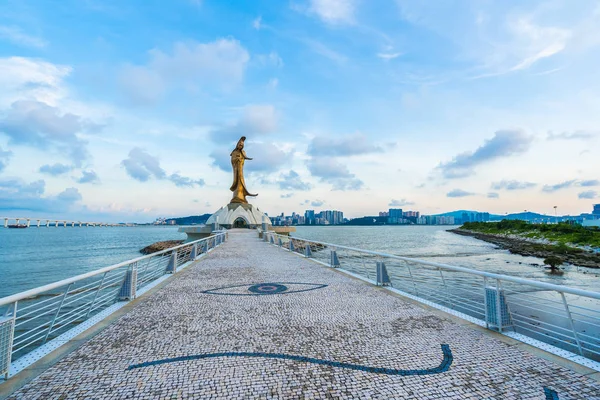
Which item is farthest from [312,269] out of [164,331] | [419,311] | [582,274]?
[582,274]

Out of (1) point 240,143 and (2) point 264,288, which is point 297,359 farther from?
(1) point 240,143

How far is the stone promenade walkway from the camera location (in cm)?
320

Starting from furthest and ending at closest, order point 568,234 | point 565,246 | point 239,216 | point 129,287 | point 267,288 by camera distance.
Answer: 1. point 239,216
2. point 568,234
3. point 565,246
4. point 267,288
5. point 129,287

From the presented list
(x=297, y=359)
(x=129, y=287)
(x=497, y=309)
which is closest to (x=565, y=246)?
(x=497, y=309)

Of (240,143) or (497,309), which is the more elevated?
(240,143)

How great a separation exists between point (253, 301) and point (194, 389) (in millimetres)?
3524

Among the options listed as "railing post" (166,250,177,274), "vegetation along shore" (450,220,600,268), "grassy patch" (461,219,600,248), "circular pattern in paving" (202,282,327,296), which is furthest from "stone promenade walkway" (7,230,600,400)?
"grassy patch" (461,219,600,248)

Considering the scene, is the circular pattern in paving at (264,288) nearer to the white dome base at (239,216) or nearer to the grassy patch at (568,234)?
the grassy patch at (568,234)

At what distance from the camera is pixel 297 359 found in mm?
3879

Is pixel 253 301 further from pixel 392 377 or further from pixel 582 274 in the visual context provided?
pixel 582 274

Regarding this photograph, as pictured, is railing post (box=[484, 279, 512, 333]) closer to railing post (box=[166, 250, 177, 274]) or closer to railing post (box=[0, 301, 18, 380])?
railing post (box=[0, 301, 18, 380])

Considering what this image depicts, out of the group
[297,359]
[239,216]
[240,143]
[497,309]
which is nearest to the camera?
[297,359]

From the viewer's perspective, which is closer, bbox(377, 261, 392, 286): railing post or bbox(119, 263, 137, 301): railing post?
bbox(119, 263, 137, 301): railing post

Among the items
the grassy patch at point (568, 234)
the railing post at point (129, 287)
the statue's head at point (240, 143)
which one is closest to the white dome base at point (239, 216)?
the statue's head at point (240, 143)
